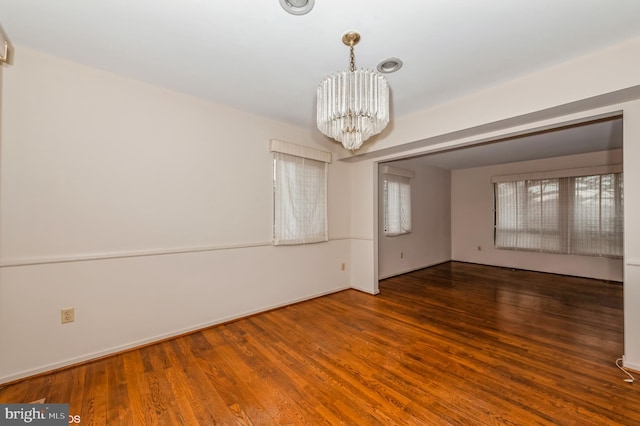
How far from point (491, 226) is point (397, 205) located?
102 inches

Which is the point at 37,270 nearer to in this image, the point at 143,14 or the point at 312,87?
the point at 143,14

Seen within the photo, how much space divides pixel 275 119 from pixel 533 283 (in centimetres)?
502

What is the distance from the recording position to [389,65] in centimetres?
204

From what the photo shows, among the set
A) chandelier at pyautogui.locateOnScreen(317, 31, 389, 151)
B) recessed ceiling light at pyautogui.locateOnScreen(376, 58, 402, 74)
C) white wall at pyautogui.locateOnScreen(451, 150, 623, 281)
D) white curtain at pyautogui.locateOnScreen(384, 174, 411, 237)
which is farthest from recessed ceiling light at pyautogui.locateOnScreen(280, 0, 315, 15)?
white wall at pyautogui.locateOnScreen(451, 150, 623, 281)

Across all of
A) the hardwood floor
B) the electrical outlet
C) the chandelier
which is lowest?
the hardwood floor

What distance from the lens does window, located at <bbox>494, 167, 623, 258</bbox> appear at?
4.41 m

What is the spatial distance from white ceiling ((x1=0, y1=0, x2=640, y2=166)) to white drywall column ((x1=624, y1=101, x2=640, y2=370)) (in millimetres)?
669

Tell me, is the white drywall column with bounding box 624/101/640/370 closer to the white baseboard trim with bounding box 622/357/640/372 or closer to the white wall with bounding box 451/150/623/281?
the white baseboard trim with bounding box 622/357/640/372

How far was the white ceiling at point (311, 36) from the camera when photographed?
149cm

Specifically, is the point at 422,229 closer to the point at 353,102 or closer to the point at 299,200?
the point at 299,200

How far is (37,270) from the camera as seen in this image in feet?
6.32

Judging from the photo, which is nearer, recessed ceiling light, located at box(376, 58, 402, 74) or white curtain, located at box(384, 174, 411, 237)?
recessed ceiling light, located at box(376, 58, 402, 74)

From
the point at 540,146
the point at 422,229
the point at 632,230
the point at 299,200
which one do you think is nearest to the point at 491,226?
the point at 422,229

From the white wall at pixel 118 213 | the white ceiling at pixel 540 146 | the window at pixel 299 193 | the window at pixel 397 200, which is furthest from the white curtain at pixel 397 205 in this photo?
the white wall at pixel 118 213
